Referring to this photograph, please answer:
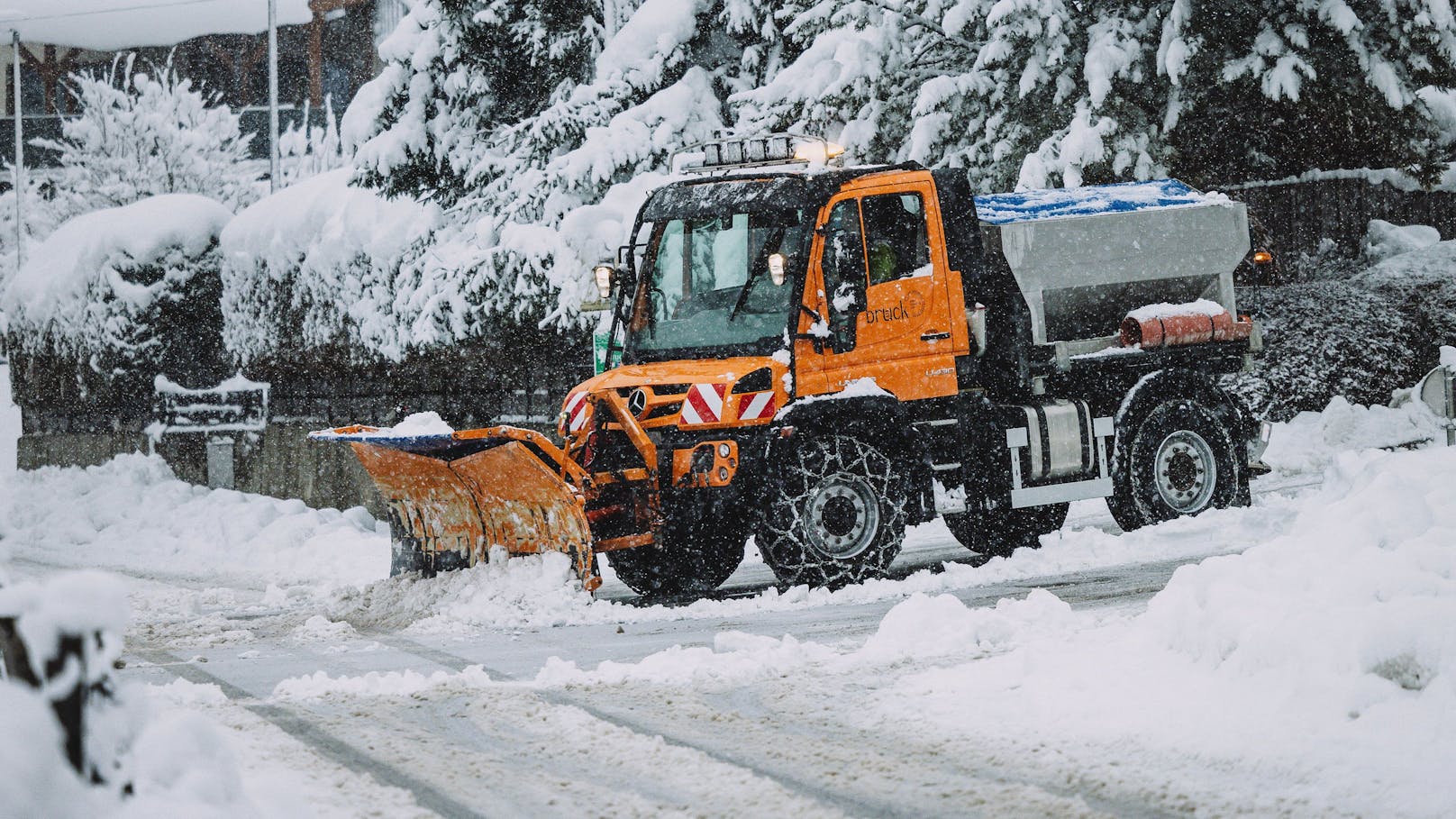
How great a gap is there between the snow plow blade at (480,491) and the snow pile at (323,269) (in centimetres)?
698

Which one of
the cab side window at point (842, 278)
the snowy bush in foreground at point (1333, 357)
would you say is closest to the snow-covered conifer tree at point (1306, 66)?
the snowy bush in foreground at point (1333, 357)

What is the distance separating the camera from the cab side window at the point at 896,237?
1037 cm

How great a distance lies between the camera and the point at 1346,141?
1758 cm

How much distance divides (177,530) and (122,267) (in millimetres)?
5255

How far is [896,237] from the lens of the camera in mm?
10492

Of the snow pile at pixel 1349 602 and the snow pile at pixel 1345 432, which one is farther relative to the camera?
the snow pile at pixel 1345 432

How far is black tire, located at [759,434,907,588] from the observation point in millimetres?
9914

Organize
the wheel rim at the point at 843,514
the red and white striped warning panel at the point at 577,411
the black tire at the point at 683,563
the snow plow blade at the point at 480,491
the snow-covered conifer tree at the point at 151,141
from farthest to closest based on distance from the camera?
the snow-covered conifer tree at the point at 151,141 < the black tire at the point at 683,563 < the red and white striped warning panel at the point at 577,411 < the wheel rim at the point at 843,514 < the snow plow blade at the point at 480,491

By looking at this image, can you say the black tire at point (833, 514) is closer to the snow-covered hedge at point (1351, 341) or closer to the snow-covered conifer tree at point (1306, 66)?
the snow-covered conifer tree at point (1306, 66)

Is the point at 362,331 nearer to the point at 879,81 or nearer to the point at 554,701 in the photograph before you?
the point at 879,81

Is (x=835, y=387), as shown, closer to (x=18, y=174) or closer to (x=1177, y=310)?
(x=1177, y=310)

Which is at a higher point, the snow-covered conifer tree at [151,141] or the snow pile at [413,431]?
the snow-covered conifer tree at [151,141]

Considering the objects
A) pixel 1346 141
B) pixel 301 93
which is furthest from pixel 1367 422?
pixel 301 93

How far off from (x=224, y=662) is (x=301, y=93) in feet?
126
